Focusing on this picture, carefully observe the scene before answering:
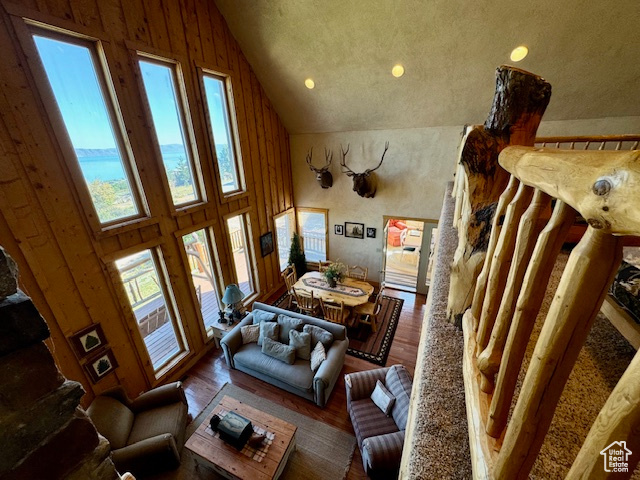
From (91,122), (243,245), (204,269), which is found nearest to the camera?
(91,122)

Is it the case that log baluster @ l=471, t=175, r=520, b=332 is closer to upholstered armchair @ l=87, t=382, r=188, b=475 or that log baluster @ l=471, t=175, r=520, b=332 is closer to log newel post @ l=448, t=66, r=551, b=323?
log newel post @ l=448, t=66, r=551, b=323

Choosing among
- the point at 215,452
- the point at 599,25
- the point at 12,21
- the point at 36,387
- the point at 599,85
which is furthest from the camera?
the point at 599,85

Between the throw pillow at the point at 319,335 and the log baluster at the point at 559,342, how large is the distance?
3.45 m

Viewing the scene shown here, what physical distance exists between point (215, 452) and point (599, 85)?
6859mm

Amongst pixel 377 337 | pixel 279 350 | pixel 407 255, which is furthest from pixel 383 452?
pixel 407 255

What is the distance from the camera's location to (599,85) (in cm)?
359

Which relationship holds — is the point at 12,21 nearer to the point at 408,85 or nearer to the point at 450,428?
the point at 450,428

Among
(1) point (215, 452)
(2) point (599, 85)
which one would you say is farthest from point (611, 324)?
(2) point (599, 85)

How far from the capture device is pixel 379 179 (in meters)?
5.85

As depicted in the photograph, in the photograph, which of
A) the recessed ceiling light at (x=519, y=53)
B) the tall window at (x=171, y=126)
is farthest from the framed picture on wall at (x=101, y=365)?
the recessed ceiling light at (x=519, y=53)

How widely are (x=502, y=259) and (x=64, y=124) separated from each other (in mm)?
3844

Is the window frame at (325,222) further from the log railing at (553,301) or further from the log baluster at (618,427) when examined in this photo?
the log baluster at (618,427)

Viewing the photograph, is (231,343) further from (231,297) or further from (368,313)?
(368,313)

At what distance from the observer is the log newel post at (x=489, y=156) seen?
102 centimetres
